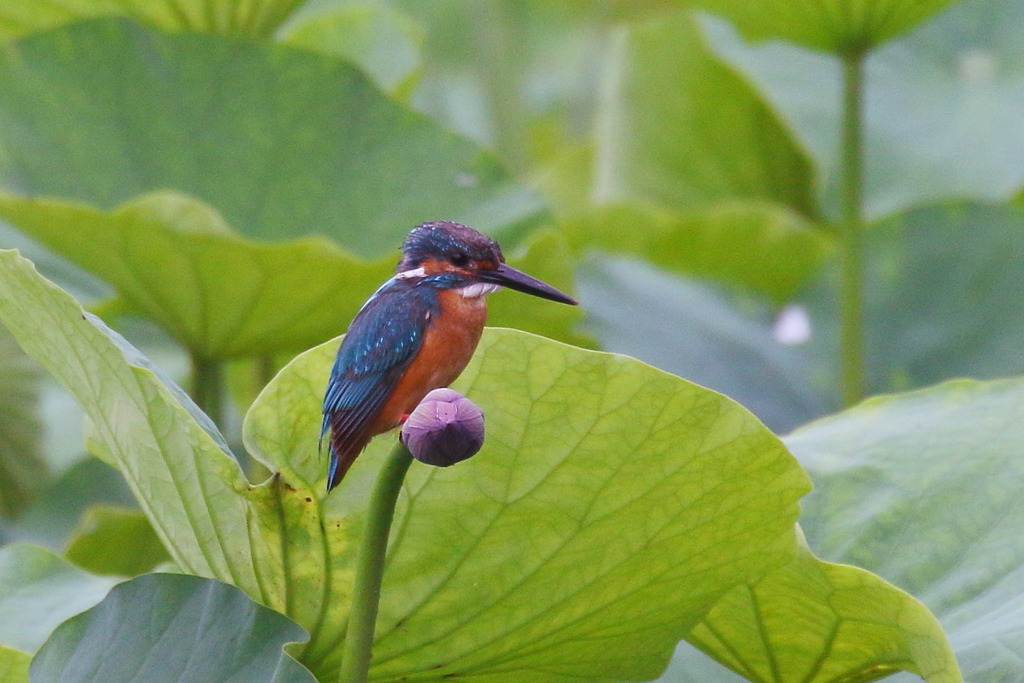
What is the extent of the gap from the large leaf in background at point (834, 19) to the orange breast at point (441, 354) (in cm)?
97

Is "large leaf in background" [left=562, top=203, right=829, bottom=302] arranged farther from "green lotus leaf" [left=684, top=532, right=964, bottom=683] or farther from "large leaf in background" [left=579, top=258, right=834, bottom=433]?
"green lotus leaf" [left=684, top=532, right=964, bottom=683]

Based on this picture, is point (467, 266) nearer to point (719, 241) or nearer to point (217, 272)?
point (217, 272)

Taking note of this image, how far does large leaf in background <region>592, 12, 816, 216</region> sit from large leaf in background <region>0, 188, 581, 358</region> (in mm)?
983

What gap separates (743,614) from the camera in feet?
3.11

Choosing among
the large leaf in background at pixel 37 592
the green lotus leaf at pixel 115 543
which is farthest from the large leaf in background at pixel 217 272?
the large leaf in background at pixel 37 592

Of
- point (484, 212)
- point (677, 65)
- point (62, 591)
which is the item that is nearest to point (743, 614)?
point (62, 591)

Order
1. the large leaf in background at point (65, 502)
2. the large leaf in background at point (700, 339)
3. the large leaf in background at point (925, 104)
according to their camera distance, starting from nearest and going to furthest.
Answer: the large leaf in background at point (65, 502), the large leaf in background at point (700, 339), the large leaf in background at point (925, 104)

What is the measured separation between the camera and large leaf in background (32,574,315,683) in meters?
0.80

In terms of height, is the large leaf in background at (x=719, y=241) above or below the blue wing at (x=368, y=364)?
above

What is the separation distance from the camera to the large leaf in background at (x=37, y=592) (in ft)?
3.50

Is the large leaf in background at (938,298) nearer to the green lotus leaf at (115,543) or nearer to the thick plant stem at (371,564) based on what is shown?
the green lotus leaf at (115,543)

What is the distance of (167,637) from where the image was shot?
0.82 metres

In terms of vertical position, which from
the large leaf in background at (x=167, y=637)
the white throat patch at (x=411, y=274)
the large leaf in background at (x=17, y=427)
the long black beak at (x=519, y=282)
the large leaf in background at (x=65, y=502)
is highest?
the long black beak at (x=519, y=282)

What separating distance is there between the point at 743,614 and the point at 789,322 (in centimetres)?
136
